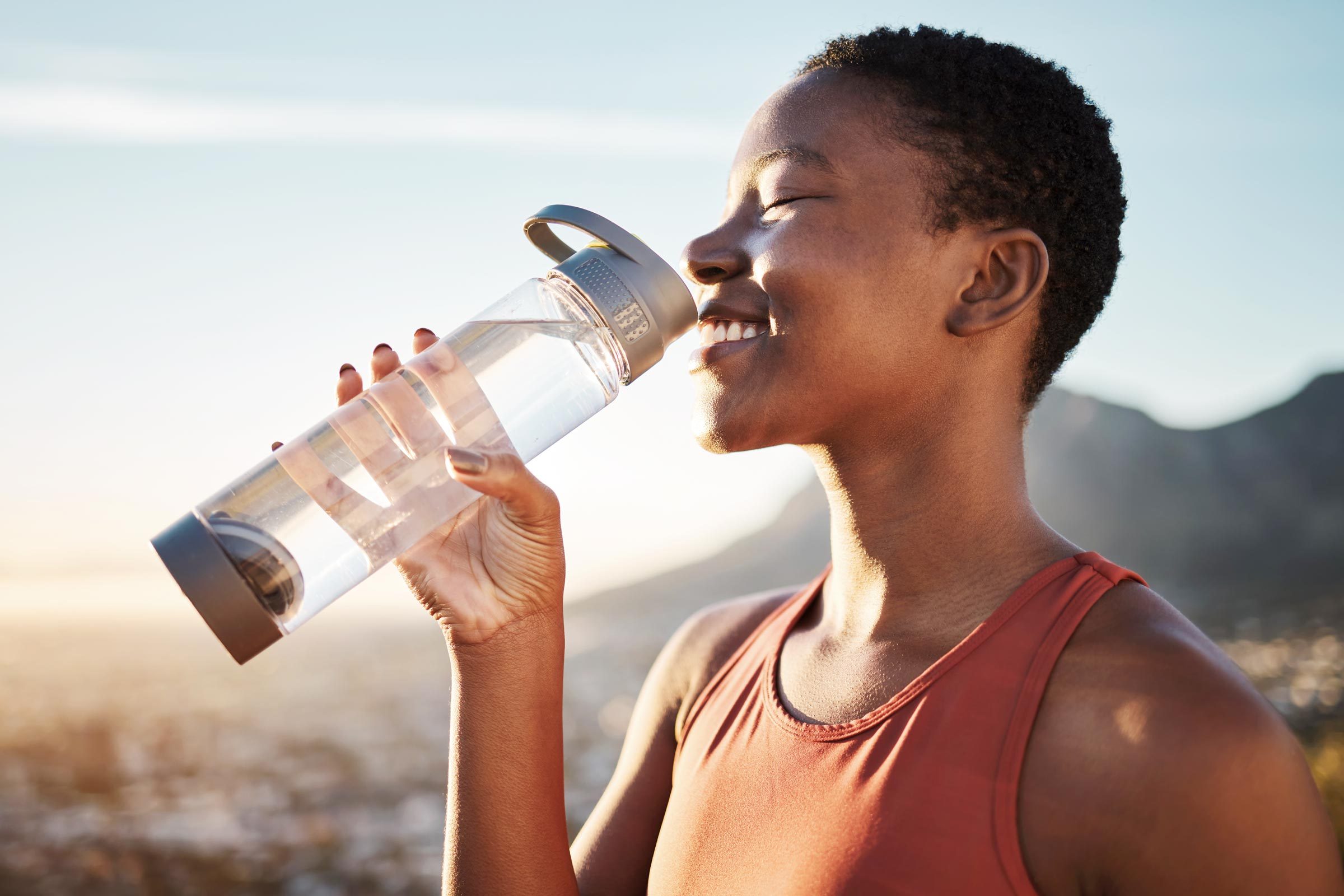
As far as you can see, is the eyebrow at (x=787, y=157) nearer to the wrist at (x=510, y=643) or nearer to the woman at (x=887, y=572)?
the woman at (x=887, y=572)

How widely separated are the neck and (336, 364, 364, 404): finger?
26.2 inches

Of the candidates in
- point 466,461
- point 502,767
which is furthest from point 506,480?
point 502,767

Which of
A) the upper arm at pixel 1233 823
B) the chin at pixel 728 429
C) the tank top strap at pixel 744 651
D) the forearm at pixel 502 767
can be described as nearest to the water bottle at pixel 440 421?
the chin at pixel 728 429

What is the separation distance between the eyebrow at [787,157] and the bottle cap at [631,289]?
0.20m

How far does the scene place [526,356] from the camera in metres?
1.51

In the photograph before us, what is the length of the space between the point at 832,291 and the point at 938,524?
361mm

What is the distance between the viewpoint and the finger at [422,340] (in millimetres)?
1380

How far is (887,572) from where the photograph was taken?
4.52ft

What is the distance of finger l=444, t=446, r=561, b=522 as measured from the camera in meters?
1.18

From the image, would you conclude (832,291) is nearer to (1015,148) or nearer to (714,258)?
(714,258)

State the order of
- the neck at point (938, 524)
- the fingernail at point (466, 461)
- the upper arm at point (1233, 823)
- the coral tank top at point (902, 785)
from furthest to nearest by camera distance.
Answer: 1. the neck at point (938, 524)
2. the fingernail at point (466, 461)
3. the coral tank top at point (902, 785)
4. the upper arm at point (1233, 823)

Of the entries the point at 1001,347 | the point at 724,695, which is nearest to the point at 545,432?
the point at 724,695

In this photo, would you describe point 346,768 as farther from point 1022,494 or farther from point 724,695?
point 1022,494

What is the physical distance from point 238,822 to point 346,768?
1.09m
